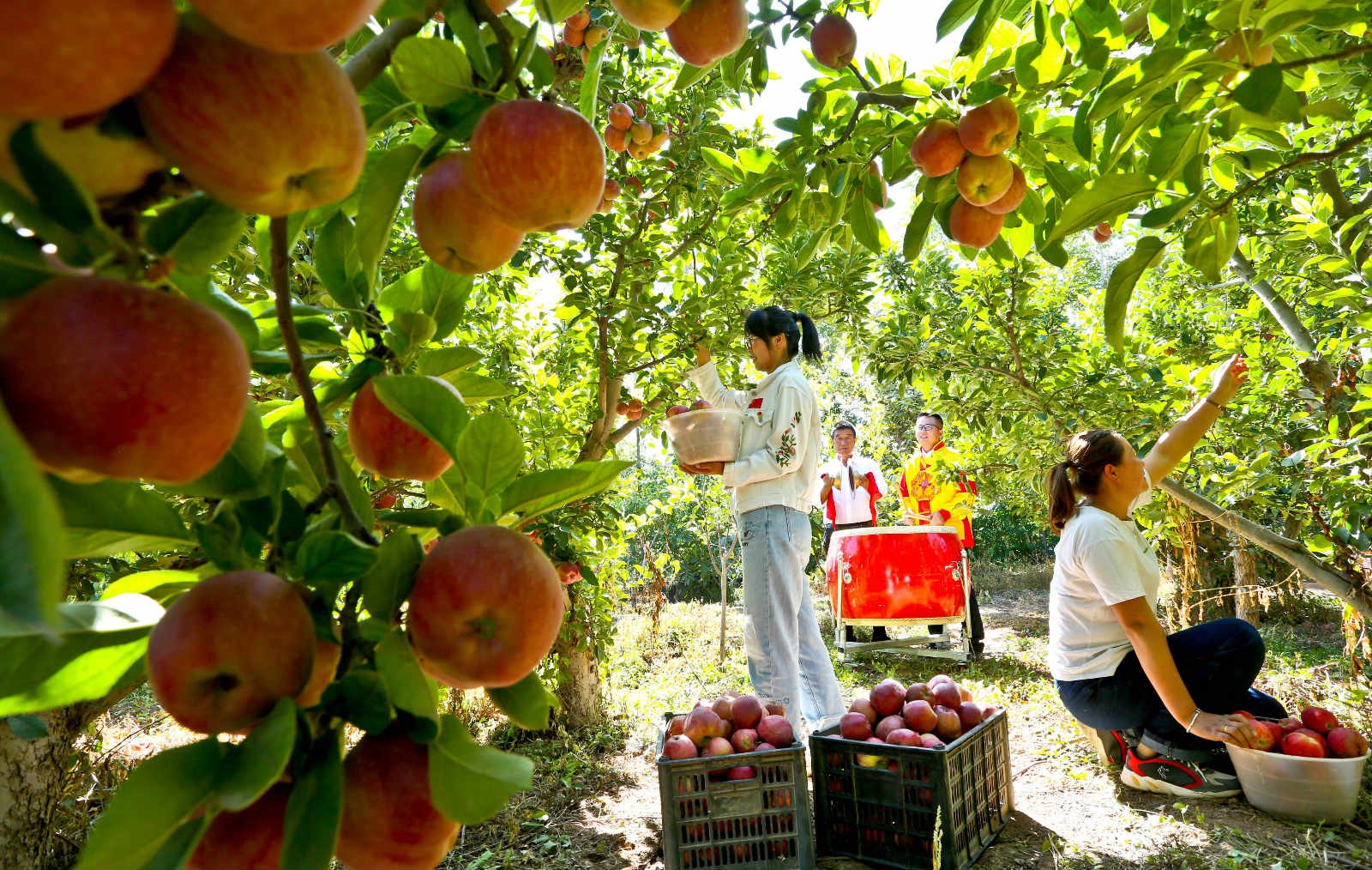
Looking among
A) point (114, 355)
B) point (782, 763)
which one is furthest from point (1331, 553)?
point (114, 355)

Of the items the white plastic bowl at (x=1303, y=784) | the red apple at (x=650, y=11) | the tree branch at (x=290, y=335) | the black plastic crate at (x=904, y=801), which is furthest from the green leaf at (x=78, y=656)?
the white plastic bowl at (x=1303, y=784)

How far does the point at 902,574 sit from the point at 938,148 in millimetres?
4401

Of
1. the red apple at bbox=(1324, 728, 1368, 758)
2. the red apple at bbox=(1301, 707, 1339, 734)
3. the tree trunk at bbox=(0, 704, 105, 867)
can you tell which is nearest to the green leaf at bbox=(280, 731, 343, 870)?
the tree trunk at bbox=(0, 704, 105, 867)

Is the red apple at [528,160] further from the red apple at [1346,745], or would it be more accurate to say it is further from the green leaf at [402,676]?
the red apple at [1346,745]

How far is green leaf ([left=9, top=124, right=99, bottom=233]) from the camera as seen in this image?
11.3 inches

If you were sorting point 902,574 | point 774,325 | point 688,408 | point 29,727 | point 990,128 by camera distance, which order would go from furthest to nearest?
point 902,574 → point 688,408 → point 774,325 → point 990,128 → point 29,727

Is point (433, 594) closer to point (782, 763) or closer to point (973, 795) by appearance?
point (782, 763)

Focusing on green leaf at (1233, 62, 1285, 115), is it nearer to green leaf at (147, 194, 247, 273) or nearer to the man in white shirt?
green leaf at (147, 194, 247, 273)

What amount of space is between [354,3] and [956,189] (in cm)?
119

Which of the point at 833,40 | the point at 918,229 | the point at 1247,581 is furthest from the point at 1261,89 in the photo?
the point at 1247,581

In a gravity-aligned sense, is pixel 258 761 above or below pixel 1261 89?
below

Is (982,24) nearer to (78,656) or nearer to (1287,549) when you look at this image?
(78,656)

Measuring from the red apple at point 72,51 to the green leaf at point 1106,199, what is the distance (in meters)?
1.04

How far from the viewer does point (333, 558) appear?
471mm
